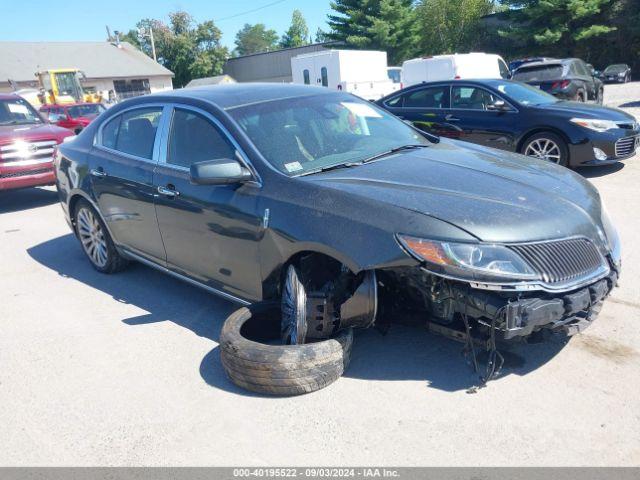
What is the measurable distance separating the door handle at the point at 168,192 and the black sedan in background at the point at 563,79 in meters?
12.7

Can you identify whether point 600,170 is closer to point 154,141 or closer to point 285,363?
point 154,141

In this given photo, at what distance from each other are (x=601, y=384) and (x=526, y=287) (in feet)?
2.79

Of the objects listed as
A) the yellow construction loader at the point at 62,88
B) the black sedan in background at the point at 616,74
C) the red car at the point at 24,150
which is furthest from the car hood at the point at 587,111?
the black sedan in background at the point at 616,74

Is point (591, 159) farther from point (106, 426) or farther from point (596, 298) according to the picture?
point (106, 426)

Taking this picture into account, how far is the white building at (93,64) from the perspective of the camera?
48.1m

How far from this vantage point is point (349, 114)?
14.4 ft

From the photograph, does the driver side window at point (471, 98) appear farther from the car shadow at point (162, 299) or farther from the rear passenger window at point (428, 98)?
the car shadow at point (162, 299)

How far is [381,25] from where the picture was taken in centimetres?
4322

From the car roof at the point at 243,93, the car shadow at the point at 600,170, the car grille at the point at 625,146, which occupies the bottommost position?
the car shadow at the point at 600,170

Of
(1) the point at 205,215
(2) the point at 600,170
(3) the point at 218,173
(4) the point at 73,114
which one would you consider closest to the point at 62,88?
(4) the point at 73,114

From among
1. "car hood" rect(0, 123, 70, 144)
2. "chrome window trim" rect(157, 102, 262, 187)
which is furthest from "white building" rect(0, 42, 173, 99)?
"chrome window trim" rect(157, 102, 262, 187)

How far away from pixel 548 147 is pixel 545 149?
0.05m

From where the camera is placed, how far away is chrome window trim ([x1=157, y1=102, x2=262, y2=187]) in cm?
367

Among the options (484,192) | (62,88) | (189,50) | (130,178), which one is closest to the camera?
(484,192)
